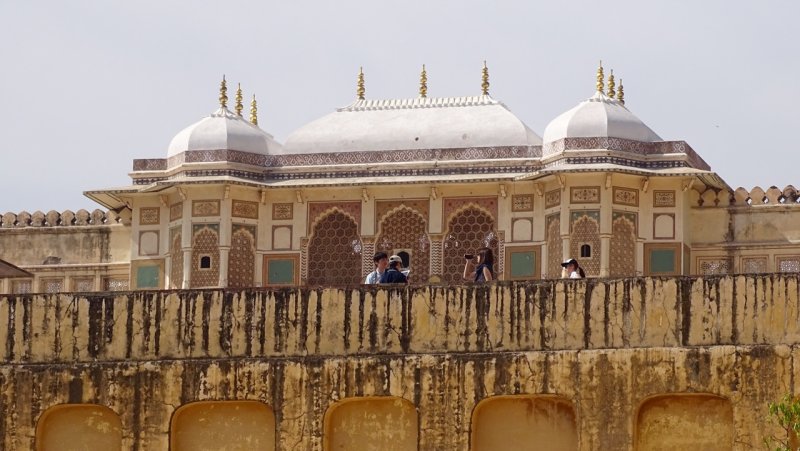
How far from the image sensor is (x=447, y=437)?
671 inches

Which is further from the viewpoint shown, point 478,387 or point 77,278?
point 77,278

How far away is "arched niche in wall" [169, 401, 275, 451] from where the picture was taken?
17.5 metres

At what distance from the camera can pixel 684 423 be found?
16734 mm

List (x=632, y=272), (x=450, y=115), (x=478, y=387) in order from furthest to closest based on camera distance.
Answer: (x=450, y=115) → (x=632, y=272) → (x=478, y=387)

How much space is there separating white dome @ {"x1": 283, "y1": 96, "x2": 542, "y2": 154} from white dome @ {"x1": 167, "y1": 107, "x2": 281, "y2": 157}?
39cm

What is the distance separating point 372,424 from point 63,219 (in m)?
15.3

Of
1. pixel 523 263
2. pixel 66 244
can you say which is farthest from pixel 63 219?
pixel 523 263

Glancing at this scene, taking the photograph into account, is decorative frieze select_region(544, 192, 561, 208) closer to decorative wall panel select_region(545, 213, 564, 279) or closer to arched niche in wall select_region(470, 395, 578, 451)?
decorative wall panel select_region(545, 213, 564, 279)

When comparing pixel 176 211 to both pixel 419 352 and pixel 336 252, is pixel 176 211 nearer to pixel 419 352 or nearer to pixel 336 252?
pixel 336 252

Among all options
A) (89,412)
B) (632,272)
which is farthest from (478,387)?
(632,272)

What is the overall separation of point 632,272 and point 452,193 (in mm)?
2645

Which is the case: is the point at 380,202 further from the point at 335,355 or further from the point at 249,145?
the point at 335,355

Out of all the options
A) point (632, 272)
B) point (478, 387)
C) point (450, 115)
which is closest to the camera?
point (478, 387)

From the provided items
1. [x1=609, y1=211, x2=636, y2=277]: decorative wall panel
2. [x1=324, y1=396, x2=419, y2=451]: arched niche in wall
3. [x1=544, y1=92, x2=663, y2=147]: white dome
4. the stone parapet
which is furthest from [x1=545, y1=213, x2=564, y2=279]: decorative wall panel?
[x1=324, y1=396, x2=419, y2=451]: arched niche in wall
